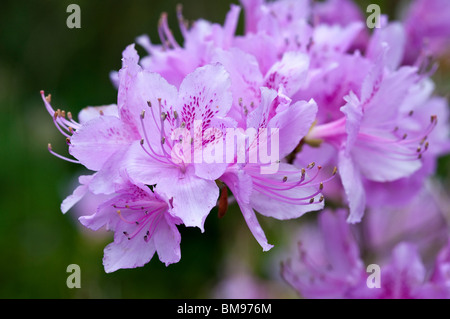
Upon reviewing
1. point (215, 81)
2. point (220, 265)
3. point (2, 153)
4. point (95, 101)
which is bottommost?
point (220, 265)

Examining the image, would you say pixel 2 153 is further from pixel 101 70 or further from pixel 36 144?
pixel 101 70

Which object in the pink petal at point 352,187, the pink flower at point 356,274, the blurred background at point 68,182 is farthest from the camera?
the blurred background at point 68,182

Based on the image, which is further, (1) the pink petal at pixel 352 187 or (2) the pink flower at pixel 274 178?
(1) the pink petal at pixel 352 187

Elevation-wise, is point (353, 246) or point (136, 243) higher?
point (136, 243)

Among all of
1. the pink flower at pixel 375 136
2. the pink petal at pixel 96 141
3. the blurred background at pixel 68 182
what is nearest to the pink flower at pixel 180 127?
the pink petal at pixel 96 141

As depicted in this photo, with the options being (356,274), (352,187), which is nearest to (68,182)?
(356,274)

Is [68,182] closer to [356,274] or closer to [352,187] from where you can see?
[356,274]

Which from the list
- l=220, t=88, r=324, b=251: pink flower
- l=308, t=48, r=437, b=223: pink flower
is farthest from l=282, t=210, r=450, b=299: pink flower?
l=220, t=88, r=324, b=251: pink flower

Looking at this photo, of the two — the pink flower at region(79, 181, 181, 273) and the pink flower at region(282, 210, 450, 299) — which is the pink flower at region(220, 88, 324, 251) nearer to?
the pink flower at region(79, 181, 181, 273)

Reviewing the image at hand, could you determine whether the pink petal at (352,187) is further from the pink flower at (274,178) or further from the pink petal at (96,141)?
the pink petal at (96,141)
